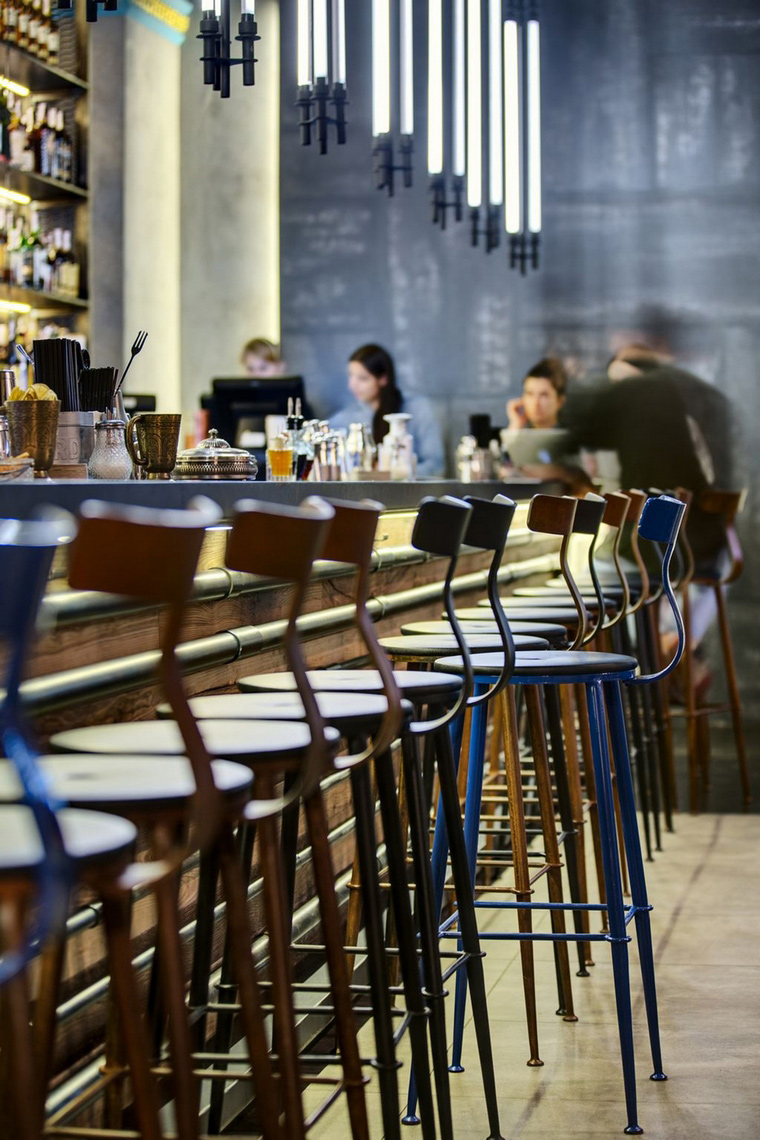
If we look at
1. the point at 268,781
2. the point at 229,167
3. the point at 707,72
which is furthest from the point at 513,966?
the point at 229,167

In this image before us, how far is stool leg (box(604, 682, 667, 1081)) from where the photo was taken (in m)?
3.09

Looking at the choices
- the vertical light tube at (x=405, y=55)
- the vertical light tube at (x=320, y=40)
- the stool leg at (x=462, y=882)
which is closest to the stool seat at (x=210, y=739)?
the stool leg at (x=462, y=882)

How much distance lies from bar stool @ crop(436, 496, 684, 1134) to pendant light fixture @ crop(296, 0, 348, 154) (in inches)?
103

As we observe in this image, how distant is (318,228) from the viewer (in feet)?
27.9

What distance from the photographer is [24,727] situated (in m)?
1.35

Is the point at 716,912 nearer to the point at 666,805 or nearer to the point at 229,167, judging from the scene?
the point at 666,805

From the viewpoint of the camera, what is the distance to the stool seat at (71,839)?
1286 millimetres

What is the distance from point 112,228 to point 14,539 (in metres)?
7.15

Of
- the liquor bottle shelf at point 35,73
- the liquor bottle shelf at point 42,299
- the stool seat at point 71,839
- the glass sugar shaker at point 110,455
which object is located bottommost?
the stool seat at point 71,839

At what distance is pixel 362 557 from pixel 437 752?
70cm

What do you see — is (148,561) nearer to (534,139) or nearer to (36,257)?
(36,257)

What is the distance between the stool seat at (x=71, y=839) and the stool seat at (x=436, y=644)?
4.64ft

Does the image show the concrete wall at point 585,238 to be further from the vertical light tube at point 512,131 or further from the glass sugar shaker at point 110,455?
the glass sugar shaker at point 110,455

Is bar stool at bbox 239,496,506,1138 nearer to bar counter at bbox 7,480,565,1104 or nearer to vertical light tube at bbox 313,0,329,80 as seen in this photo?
bar counter at bbox 7,480,565,1104
